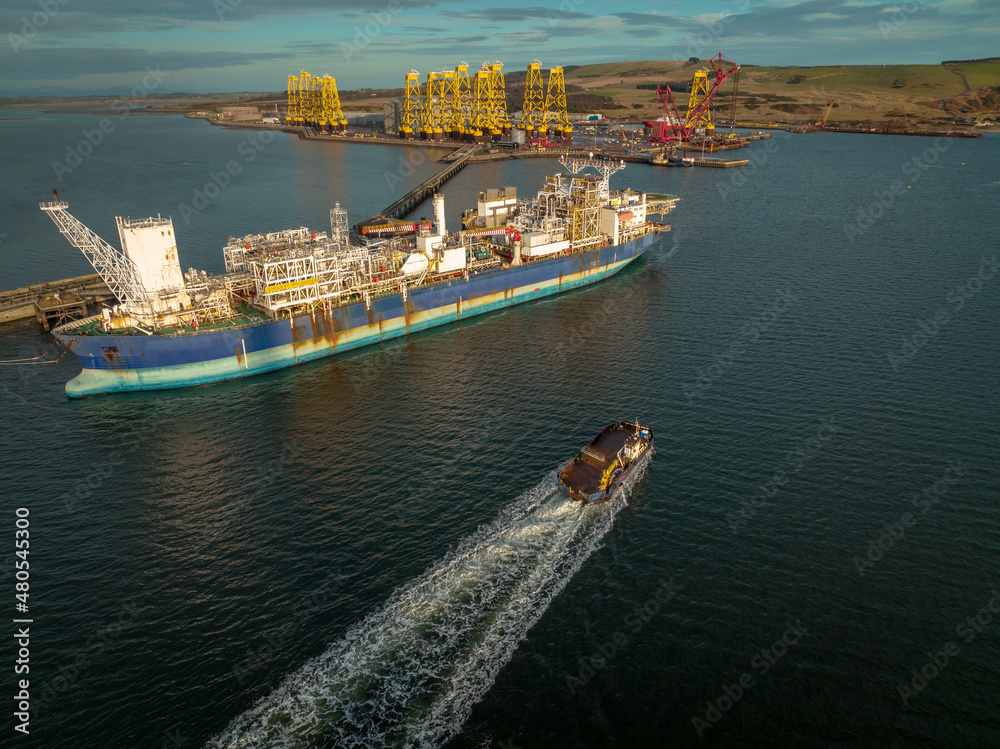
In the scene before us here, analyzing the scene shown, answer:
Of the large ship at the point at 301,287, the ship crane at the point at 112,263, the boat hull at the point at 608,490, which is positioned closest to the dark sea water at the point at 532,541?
the boat hull at the point at 608,490

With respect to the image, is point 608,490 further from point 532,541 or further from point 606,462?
point 532,541

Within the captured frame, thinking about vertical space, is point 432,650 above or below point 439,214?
below

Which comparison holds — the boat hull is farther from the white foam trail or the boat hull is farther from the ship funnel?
the ship funnel

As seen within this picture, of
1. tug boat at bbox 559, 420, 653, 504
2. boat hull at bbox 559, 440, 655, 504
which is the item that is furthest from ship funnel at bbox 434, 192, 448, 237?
boat hull at bbox 559, 440, 655, 504

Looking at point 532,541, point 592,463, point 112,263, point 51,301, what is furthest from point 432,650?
point 51,301

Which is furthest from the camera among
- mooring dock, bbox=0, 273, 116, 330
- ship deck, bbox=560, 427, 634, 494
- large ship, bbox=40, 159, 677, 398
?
mooring dock, bbox=0, 273, 116, 330

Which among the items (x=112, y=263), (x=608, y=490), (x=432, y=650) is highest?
(x=112, y=263)
